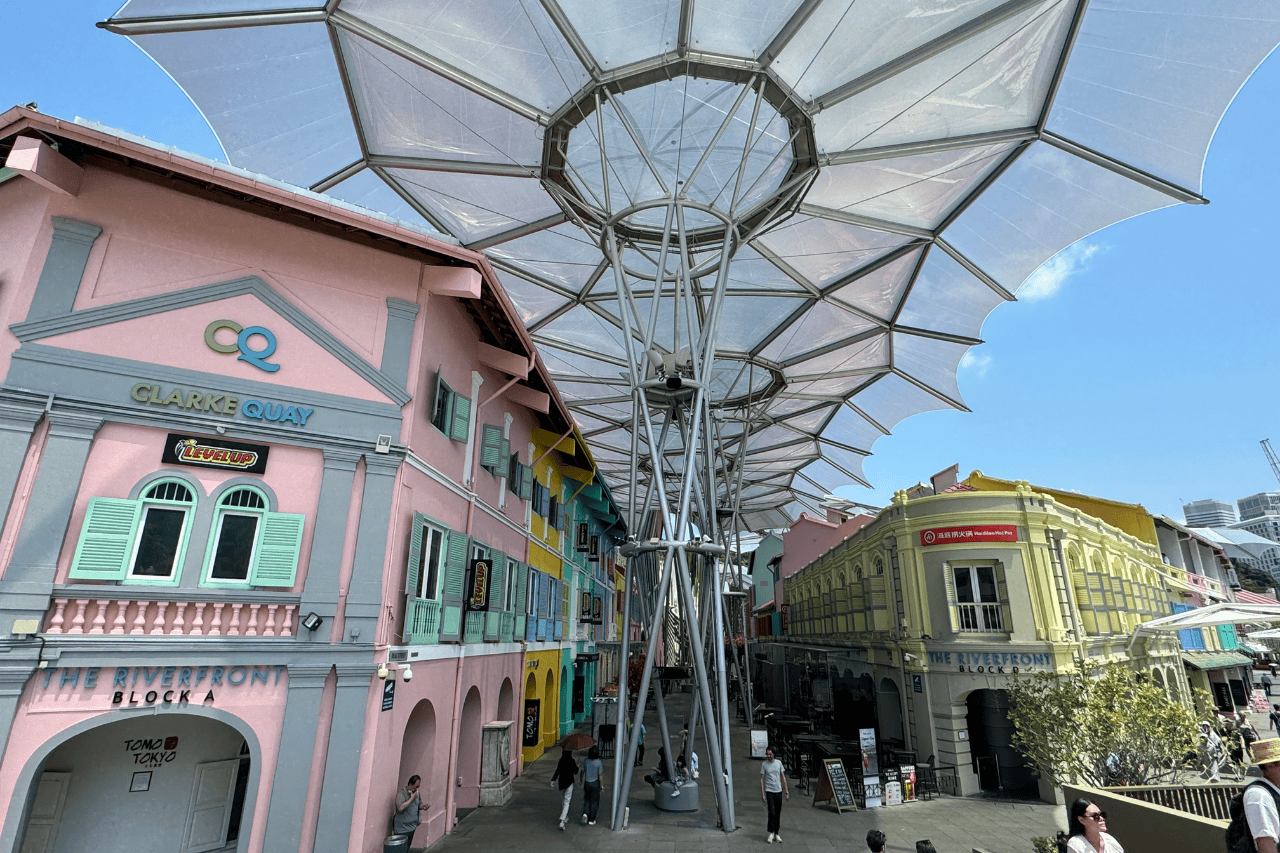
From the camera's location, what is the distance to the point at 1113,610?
907 inches

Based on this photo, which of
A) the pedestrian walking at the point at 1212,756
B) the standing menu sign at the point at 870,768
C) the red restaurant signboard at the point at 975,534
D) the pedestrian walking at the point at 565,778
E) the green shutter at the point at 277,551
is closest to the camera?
the green shutter at the point at 277,551

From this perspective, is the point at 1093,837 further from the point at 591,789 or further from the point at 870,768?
the point at 870,768

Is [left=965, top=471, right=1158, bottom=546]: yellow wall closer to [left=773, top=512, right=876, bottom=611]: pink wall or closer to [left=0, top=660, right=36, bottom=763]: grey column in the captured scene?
[left=773, top=512, right=876, bottom=611]: pink wall

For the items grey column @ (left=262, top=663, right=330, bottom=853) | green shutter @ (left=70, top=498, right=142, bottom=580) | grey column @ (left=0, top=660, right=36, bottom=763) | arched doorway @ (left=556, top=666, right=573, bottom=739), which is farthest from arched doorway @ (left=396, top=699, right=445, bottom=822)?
arched doorway @ (left=556, top=666, right=573, bottom=739)

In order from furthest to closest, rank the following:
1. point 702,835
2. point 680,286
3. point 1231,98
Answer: point 680,286, point 702,835, point 1231,98

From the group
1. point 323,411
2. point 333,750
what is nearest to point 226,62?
point 323,411

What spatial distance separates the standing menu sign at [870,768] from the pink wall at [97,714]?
1433 centimetres

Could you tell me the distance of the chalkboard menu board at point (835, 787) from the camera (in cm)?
1684

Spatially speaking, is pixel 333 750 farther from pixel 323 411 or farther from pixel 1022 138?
pixel 1022 138

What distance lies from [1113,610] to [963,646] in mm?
7175

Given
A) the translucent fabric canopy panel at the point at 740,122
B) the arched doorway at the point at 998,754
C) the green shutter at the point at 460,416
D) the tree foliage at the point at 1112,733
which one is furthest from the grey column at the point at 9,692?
the arched doorway at the point at 998,754

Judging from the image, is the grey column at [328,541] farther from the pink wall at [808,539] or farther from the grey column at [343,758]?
the pink wall at [808,539]

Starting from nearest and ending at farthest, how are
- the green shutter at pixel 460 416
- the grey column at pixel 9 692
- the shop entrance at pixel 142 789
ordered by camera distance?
the grey column at pixel 9 692 < the shop entrance at pixel 142 789 < the green shutter at pixel 460 416

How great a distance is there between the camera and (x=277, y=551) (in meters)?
10.3
